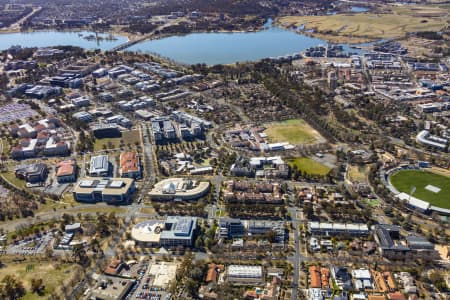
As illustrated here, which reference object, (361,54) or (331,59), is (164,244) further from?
(361,54)

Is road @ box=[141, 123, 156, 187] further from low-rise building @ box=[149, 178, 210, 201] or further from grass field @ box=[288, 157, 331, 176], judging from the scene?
grass field @ box=[288, 157, 331, 176]

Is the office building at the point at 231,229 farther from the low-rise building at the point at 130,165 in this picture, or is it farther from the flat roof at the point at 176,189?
the low-rise building at the point at 130,165

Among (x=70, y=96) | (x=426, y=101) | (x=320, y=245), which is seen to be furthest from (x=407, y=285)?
(x=70, y=96)

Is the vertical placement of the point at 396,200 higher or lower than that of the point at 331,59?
lower

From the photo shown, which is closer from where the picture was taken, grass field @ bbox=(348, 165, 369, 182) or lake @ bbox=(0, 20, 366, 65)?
grass field @ bbox=(348, 165, 369, 182)

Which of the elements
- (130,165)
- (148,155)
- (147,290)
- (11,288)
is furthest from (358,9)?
(11,288)

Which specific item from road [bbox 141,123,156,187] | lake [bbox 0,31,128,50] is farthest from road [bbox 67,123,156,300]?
lake [bbox 0,31,128,50]

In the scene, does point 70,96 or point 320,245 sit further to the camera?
point 70,96
